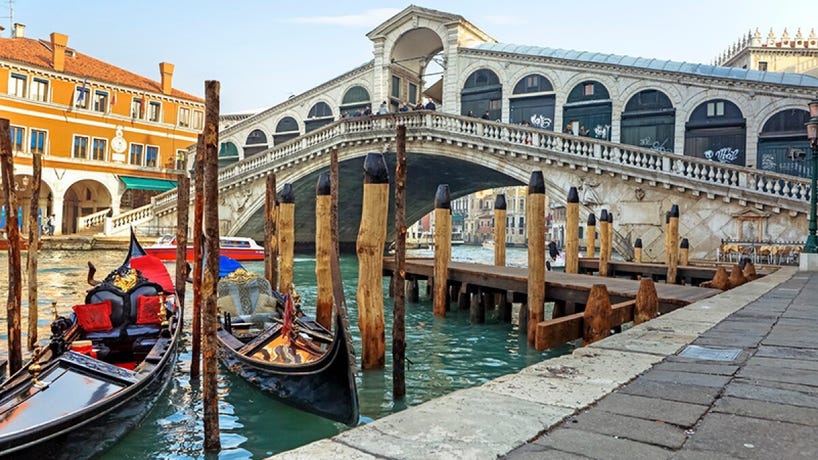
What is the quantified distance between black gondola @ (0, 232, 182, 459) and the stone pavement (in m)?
1.97

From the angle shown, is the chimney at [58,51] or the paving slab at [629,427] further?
the chimney at [58,51]

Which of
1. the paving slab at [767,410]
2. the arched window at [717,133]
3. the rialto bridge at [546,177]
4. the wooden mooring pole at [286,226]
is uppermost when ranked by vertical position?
the arched window at [717,133]

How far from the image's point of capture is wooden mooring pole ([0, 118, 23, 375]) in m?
4.77

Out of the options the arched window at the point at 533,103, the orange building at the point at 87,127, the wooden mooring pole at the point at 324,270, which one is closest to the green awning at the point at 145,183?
the orange building at the point at 87,127

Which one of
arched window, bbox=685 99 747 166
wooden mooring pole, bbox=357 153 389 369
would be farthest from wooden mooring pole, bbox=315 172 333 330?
arched window, bbox=685 99 747 166

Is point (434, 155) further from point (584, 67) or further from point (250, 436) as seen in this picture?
point (250, 436)

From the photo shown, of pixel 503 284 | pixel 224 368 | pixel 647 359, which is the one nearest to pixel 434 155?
pixel 503 284

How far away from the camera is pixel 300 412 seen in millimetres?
4605

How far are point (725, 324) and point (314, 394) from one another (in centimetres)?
287

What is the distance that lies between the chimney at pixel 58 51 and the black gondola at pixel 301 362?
772 inches

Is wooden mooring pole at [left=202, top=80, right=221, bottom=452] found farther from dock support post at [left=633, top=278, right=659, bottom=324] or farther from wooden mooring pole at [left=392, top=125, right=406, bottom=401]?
dock support post at [left=633, top=278, right=659, bottom=324]

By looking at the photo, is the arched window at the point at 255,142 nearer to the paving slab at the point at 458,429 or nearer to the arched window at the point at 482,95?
the arched window at the point at 482,95

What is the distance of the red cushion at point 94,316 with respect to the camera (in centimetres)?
512

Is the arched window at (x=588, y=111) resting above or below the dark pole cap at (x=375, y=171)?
above
